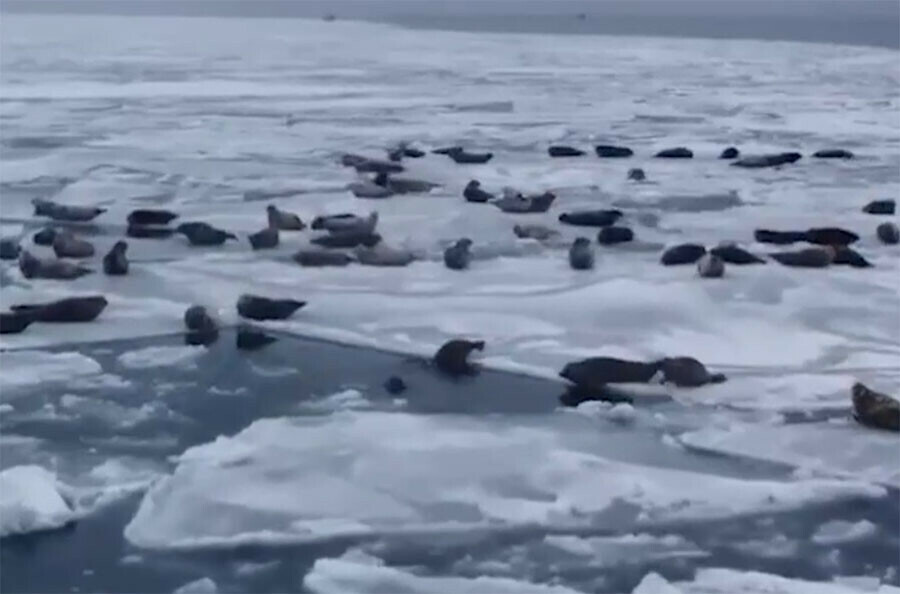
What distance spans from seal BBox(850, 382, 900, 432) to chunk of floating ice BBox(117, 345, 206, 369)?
7.65ft

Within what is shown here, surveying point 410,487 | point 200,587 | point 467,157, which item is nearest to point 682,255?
point 410,487

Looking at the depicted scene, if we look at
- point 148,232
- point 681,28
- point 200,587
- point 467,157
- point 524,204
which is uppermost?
point 681,28

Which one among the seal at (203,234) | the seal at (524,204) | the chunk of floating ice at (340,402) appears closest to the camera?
the chunk of floating ice at (340,402)

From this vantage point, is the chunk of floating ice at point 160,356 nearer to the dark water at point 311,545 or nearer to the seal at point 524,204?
the dark water at point 311,545

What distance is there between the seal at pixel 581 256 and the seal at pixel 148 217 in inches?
93.7

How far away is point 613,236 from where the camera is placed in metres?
7.91

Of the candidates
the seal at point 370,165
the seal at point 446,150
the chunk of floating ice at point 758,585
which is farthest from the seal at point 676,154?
the chunk of floating ice at point 758,585

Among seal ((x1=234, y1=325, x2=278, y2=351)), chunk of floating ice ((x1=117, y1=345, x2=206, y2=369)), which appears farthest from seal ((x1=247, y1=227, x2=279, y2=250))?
chunk of floating ice ((x1=117, y1=345, x2=206, y2=369))

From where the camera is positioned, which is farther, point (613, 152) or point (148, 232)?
point (613, 152)

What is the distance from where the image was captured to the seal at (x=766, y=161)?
1144 centimetres

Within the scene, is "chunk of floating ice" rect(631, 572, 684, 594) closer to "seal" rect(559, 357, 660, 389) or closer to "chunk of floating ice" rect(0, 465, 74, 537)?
"chunk of floating ice" rect(0, 465, 74, 537)

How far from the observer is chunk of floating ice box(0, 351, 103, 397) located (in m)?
5.16

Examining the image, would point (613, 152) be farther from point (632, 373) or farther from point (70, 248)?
point (632, 373)

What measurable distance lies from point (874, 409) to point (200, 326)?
2.58 m
